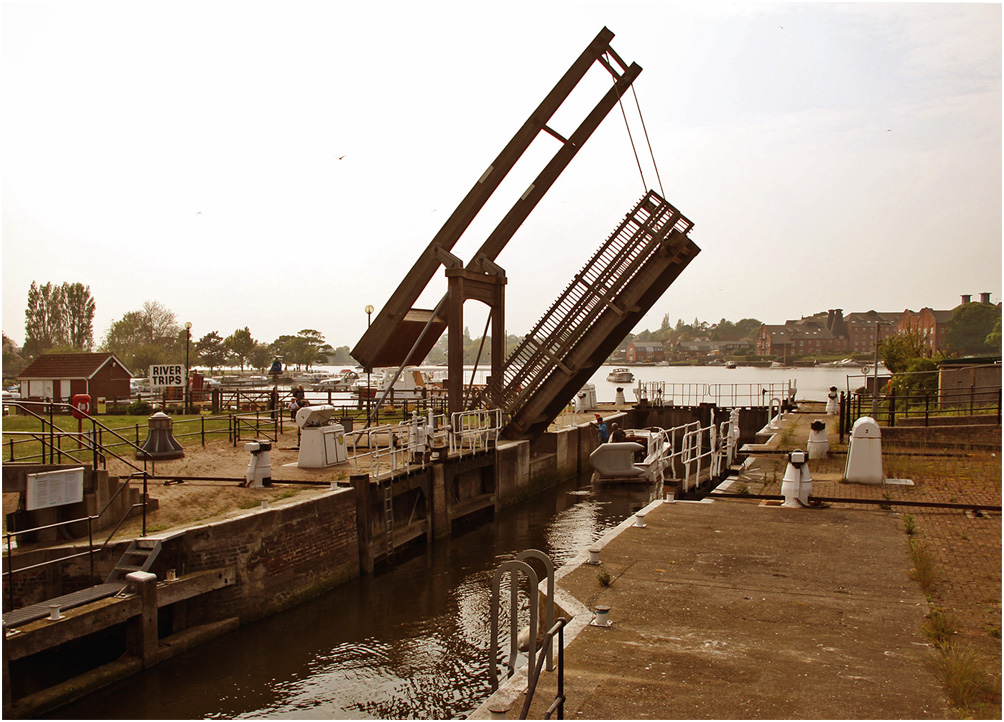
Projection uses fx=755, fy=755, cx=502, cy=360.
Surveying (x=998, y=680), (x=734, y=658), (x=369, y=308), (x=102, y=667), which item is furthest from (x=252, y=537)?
(x=369, y=308)

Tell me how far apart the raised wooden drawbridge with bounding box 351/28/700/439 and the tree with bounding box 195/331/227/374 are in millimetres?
59665

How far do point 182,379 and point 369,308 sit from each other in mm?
9309

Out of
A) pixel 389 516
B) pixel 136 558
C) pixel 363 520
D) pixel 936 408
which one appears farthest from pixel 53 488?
pixel 936 408

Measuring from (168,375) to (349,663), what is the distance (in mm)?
21867

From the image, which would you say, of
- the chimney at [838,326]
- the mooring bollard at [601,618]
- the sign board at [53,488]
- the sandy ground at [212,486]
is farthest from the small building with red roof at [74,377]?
the chimney at [838,326]

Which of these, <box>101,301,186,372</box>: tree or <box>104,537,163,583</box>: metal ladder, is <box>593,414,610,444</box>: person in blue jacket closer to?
<box>104,537,163,583</box>: metal ladder

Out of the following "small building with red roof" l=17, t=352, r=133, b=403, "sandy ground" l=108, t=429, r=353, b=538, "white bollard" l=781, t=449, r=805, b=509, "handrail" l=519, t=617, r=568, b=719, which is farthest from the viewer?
"small building with red roof" l=17, t=352, r=133, b=403

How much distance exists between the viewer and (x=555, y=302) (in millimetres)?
20203

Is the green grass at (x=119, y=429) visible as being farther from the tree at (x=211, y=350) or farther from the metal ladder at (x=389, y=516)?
the tree at (x=211, y=350)

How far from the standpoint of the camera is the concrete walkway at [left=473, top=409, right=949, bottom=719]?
5.27 metres

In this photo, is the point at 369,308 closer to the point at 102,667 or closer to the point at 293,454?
the point at 293,454

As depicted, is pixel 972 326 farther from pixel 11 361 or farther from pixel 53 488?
pixel 11 361

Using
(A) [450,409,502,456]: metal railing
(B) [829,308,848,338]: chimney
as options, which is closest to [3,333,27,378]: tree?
(A) [450,409,502,456]: metal railing

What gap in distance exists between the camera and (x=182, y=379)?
1142 inches
